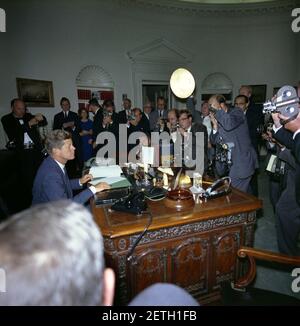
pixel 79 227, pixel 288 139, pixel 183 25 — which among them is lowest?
pixel 79 227

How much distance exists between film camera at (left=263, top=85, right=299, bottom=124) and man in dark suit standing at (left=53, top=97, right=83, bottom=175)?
14.0 feet

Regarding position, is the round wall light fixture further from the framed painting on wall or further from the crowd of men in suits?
the framed painting on wall

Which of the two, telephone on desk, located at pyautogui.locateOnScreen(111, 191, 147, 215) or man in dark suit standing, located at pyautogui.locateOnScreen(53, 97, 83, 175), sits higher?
man in dark suit standing, located at pyautogui.locateOnScreen(53, 97, 83, 175)

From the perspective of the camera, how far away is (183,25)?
765cm

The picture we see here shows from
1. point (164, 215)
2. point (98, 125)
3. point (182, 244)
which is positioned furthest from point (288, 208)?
point (98, 125)

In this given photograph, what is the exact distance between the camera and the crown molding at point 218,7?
7.23 meters

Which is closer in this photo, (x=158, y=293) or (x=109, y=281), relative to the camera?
(x=109, y=281)

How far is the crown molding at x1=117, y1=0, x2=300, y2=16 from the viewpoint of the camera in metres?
7.23

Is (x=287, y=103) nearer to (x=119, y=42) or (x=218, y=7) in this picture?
(x=119, y=42)

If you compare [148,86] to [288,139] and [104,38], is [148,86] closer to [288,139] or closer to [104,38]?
[104,38]

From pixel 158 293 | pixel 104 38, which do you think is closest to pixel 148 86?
pixel 104 38

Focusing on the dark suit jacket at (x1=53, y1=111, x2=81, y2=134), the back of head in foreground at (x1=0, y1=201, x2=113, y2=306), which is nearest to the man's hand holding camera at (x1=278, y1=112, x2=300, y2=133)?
the back of head in foreground at (x1=0, y1=201, x2=113, y2=306)
